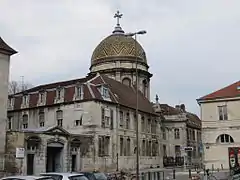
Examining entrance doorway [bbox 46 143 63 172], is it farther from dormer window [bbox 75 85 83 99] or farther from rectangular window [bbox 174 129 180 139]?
rectangular window [bbox 174 129 180 139]

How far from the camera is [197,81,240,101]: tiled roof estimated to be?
41594 millimetres

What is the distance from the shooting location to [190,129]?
73.3 metres

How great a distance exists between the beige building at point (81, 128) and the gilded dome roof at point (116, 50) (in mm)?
6027

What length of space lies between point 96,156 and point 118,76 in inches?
829

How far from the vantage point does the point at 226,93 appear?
42.1 m

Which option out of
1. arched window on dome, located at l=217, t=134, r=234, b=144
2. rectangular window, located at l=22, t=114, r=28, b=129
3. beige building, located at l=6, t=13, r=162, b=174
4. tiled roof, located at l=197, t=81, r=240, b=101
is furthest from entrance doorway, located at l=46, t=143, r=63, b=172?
arched window on dome, located at l=217, t=134, r=234, b=144

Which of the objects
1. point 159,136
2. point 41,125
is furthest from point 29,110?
point 159,136

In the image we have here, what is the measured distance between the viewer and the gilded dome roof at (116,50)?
61.9 m

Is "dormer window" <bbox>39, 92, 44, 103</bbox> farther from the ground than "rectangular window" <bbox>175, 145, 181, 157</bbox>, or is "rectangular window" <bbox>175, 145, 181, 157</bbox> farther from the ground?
"dormer window" <bbox>39, 92, 44, 103</bbox>

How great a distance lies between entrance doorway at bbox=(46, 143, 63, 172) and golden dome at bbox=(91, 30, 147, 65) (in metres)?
26.2

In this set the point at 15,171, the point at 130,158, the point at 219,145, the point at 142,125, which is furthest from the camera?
the point at 142,125

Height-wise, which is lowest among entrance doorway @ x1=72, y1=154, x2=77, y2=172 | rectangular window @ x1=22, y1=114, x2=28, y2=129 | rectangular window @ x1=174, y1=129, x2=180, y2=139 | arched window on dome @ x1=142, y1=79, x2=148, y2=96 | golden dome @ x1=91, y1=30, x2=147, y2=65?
entrance doorway @ x1=72, y1=154, x2=77, y2=172

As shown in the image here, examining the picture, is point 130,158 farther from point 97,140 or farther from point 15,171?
point 15,171

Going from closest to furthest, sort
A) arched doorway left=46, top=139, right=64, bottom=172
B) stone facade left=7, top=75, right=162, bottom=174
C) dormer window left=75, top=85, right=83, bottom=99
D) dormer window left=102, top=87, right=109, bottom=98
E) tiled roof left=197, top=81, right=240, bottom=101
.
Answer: arched doorway left=46, top=139, right=64, bottom=172 < tiled roof left=197, top=81, right=240, bottom=101 < stone facade left=7, top=75, right=162, bottom=174 < dormer window left=75, top=85, right=83, bottom=99 < dormer window left=102, top=87, right=109, bottom=98
